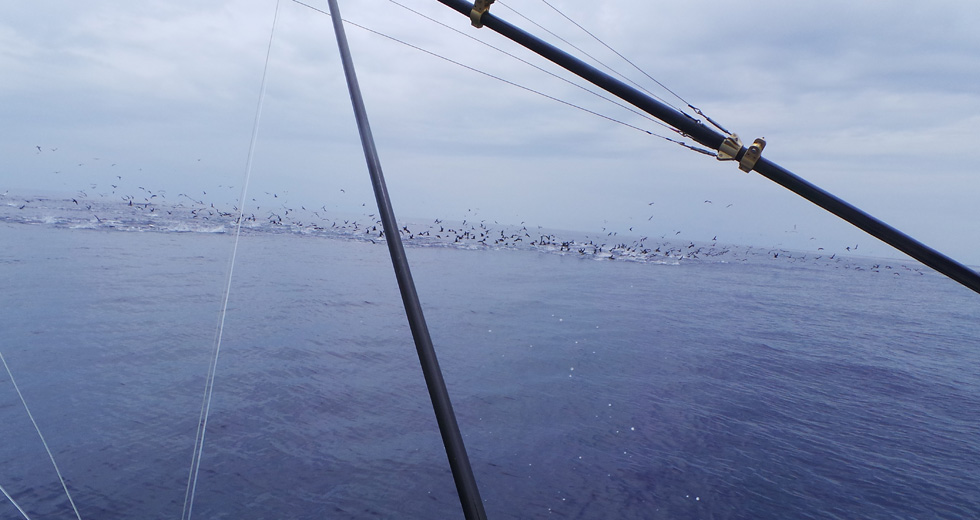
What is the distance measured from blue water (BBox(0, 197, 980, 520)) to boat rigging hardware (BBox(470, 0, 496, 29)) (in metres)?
8.55

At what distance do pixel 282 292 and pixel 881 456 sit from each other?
27343 mm

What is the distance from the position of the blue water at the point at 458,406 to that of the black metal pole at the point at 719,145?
7739 mm

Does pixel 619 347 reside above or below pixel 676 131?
below

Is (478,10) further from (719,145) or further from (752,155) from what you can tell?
(752,155)

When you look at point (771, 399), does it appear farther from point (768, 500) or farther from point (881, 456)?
point (768, 500)

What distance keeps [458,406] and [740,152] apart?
11.8 m

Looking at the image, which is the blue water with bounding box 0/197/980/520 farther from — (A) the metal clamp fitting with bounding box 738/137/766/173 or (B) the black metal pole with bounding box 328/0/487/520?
(A) the metal clamp fitting with bounding box 738/137/766/173

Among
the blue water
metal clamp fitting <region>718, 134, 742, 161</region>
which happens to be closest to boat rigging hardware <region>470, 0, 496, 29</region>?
metal clamp fitting <region>718, 134, 742, 161</region>

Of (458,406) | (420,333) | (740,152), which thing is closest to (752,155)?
(740,152)

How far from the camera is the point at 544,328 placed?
24.4 metres

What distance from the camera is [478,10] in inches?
165

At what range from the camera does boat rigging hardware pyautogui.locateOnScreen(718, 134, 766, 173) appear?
12.0ft

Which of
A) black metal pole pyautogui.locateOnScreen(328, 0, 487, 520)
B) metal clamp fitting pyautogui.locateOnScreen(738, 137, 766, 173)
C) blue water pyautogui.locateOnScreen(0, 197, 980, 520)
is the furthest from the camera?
blue water pyautogui.locateOnScreen(0, 197, 980, 520)

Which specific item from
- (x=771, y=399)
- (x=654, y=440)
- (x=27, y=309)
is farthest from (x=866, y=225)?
(x=27, y=309)
